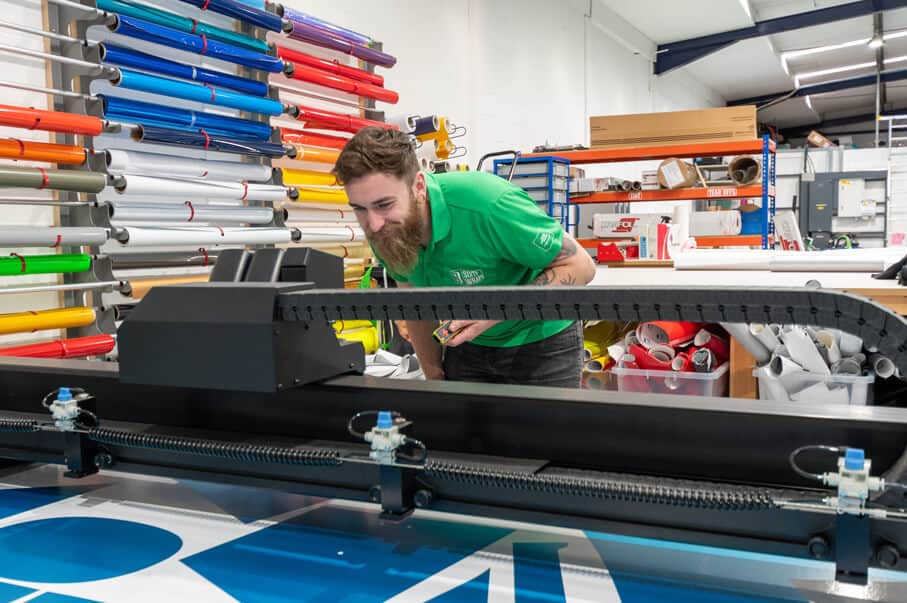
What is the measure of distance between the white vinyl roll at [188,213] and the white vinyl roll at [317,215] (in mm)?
344

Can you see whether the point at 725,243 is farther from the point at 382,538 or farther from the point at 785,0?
Result: the point at 382,538

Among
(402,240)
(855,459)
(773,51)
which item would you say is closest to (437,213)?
(402,240)

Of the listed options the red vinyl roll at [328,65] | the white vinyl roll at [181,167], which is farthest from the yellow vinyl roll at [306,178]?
the red vinyl roll at [328,65]

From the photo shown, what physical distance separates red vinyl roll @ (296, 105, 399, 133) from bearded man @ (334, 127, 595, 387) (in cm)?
232

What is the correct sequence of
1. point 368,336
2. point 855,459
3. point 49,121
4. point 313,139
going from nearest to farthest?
point 855,459 < point 49,121 < point 368,336 < point 313,139

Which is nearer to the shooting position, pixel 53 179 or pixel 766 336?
pixel 766 336

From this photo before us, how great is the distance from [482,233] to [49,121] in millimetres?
1802

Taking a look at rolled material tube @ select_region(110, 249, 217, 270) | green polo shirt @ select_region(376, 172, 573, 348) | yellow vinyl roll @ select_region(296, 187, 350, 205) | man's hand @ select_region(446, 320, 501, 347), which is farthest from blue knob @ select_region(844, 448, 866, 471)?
yellow vinyl roll @ select_region(296, 187, 350, 205)

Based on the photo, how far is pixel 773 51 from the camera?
1144 centimetres

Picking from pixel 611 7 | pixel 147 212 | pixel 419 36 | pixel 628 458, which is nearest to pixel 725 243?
pixel 419 36

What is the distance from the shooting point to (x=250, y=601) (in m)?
0.83

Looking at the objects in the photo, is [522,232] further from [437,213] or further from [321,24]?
[321,24]

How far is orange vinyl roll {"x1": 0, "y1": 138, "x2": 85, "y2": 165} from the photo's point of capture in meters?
2.52

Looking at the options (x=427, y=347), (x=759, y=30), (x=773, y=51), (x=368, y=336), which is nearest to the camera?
(x=427, y=347)
